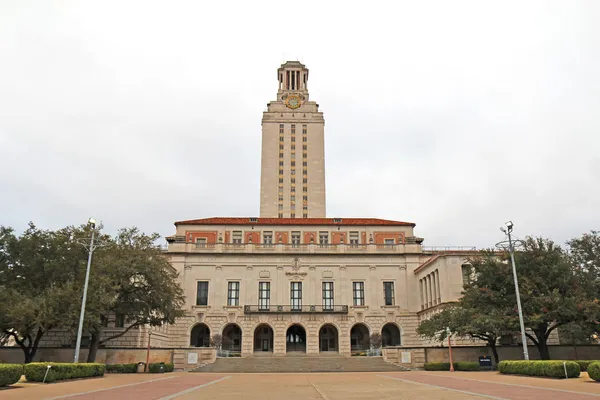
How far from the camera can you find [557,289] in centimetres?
3200

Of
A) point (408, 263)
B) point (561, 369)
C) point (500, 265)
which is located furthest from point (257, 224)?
point (561, 369)

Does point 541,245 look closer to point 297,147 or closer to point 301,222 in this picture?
point 301,222

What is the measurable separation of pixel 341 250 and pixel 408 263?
8735 millimetres

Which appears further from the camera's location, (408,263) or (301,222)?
(301,222)

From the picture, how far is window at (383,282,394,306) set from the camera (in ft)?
193

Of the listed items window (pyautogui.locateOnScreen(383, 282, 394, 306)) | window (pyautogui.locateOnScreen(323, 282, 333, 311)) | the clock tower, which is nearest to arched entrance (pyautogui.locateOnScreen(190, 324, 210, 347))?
window (pyautogui.locateOnScreen(323, 282, 333, 311))

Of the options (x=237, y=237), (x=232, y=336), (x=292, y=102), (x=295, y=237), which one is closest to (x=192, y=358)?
(x=232, y=336)

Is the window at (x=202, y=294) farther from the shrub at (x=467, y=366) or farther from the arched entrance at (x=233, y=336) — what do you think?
the shrub at (x=467, y=366)

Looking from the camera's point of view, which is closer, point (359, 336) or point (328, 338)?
point (328, 338)

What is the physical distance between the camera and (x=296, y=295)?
194 feet

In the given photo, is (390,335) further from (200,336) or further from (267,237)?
(200,336)

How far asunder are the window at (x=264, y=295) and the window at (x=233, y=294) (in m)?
2.73

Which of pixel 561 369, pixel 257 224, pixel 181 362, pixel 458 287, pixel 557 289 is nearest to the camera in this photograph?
pixel 561 369

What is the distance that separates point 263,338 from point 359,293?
44.2 feet
